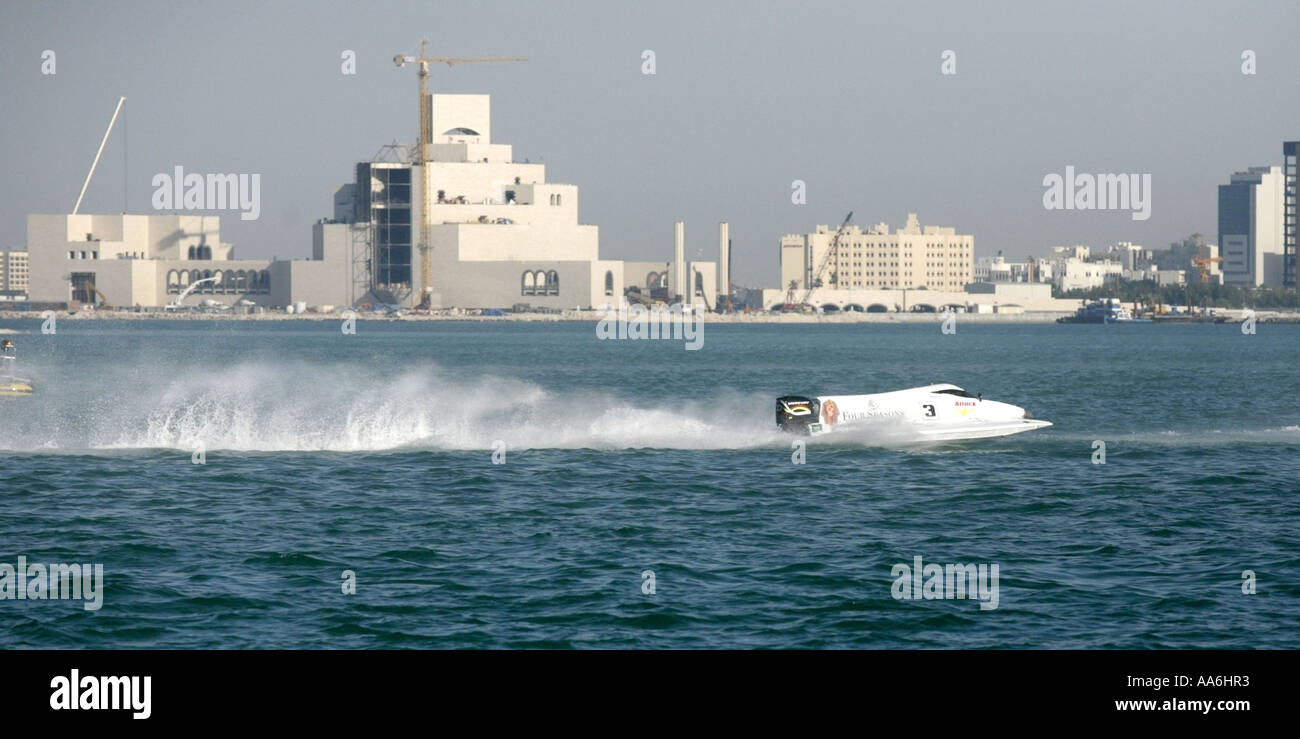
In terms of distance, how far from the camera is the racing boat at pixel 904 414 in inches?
1581

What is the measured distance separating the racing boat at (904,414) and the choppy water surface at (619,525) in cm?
75

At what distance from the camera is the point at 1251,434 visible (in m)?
47.4

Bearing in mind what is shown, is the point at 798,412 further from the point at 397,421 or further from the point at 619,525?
the point at 397,421

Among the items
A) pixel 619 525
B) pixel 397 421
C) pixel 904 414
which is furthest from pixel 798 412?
pixel 397 421

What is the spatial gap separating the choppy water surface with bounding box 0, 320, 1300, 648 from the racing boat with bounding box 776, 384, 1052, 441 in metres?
0.75

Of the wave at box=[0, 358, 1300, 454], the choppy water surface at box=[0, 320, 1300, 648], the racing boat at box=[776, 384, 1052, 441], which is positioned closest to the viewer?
the choppy water surface at box=[0, 320, 1300, 648]

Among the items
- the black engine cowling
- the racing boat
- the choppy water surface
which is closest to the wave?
the choppy water surface

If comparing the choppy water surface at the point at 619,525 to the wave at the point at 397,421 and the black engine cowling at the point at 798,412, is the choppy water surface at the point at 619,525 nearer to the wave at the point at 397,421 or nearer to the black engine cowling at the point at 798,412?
the wave at the point at 397,421

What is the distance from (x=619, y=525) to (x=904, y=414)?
1444 cm

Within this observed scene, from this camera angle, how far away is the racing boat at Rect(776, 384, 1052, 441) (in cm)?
4016

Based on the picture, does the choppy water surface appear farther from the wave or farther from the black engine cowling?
the black engine cowling

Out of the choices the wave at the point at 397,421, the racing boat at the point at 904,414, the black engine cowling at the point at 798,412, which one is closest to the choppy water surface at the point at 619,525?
the wave at the point at 397,421
